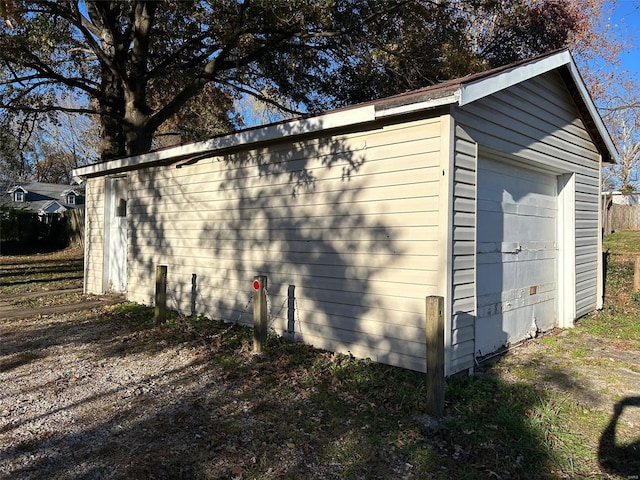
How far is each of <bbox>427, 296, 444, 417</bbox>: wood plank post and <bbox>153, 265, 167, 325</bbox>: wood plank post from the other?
14.2 ft

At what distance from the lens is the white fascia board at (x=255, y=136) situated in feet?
16.3

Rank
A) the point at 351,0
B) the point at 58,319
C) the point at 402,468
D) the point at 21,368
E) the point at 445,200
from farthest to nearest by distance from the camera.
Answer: the point at 351,0 → the point at 58,319 → the point at 21,368 → the point at 445,200 → the point at 402,468

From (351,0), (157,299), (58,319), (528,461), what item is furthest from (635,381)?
(351,0)

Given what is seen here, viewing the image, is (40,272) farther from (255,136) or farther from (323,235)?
(323,235)

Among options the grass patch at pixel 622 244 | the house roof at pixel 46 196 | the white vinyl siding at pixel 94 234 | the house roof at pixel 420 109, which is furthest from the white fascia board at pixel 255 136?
the house roof at pixel 46 196

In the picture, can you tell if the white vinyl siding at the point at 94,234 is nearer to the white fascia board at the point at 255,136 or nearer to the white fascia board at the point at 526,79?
the white fascia board at the point at 255,136

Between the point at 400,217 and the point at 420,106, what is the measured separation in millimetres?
1118

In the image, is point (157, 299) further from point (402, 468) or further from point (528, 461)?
point (528, 461)

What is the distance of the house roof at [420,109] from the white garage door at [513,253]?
1.07 meters

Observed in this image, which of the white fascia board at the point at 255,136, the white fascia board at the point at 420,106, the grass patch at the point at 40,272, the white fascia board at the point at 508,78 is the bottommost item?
the grass patch at the point at 40,272

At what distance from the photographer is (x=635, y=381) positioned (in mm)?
4770

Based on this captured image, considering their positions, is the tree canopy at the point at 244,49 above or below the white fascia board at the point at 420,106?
above

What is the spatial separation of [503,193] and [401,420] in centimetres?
327

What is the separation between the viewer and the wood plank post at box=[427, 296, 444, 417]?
3777mm
